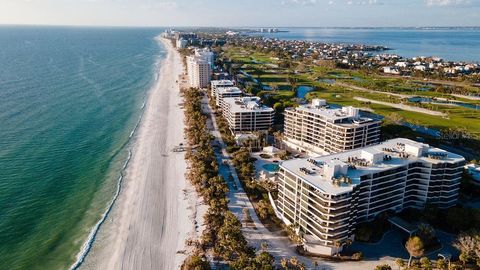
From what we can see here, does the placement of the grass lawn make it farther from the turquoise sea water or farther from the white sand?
the turquoise sea water

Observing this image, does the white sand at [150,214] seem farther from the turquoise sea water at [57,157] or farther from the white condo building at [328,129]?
the white condo building at [328,129]

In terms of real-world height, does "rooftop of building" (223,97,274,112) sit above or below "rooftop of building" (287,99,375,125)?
below


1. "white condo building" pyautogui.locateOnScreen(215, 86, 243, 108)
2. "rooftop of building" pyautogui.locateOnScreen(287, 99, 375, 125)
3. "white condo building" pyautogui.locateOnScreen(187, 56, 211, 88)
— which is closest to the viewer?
"rooftop of building" pyautogui.locateOnScreen(287, 99, 375, 125)

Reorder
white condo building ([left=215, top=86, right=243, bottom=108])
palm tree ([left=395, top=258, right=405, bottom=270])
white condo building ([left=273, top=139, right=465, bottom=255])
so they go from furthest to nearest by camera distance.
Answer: white condo building ([left=215, top=86, right=243, bottom=108])
white condo building ([left=273, top=139, right=465, bottom=255])
palm tree ([left=395, top=258, right=405, bottom=270])

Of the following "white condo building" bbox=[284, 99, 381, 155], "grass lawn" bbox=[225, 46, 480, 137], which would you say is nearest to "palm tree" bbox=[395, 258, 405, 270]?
"white condo building" bbox=[284, 99, 381, 155]

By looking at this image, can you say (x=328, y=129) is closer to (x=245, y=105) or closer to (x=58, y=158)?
(x=245, y=105)

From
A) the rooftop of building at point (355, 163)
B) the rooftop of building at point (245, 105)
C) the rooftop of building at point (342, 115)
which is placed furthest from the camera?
the rooftop of building at point (245, 105)

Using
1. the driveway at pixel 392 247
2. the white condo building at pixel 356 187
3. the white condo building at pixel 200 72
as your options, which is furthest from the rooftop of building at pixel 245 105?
the white condo building at pixel 200 72
